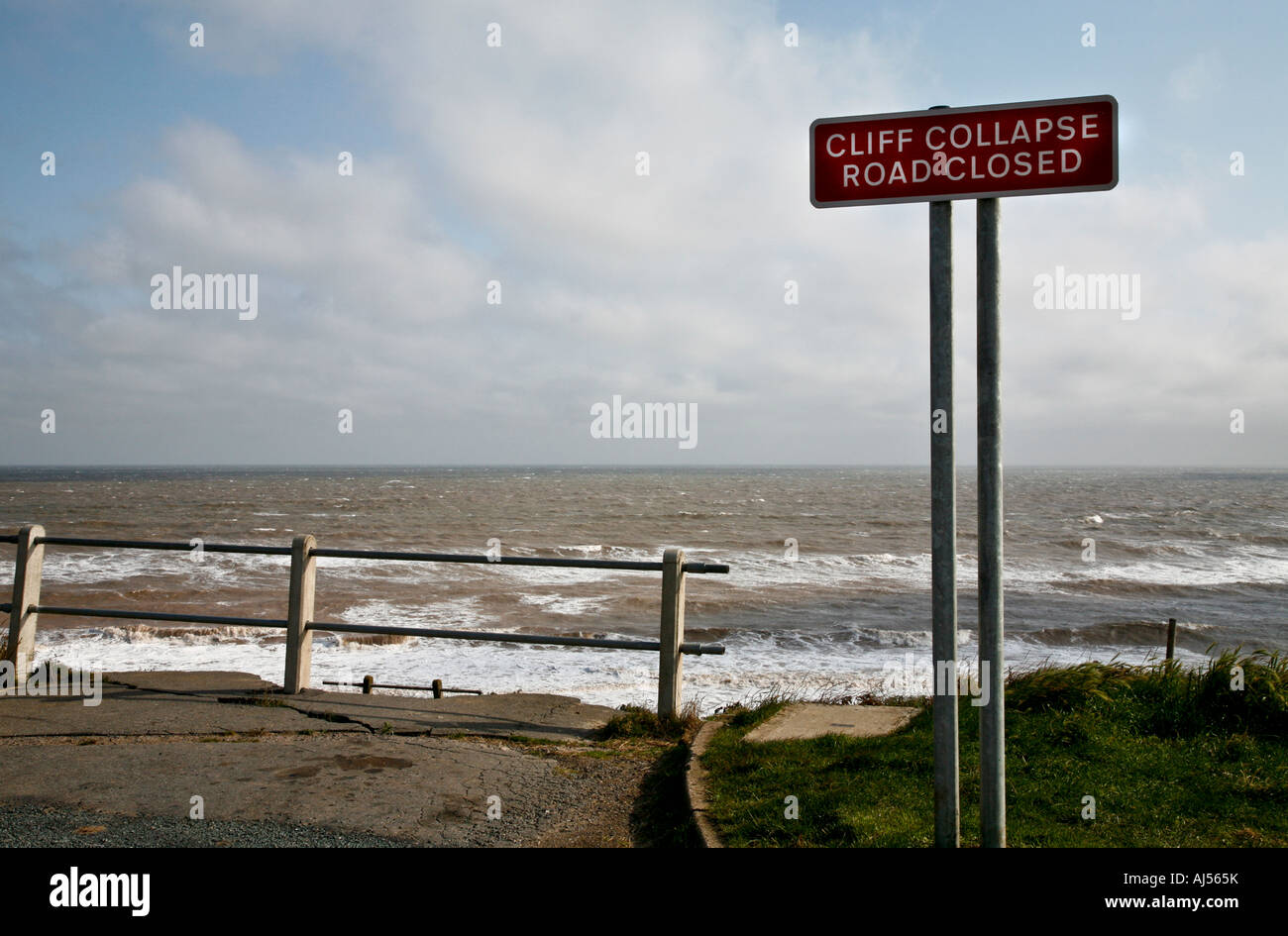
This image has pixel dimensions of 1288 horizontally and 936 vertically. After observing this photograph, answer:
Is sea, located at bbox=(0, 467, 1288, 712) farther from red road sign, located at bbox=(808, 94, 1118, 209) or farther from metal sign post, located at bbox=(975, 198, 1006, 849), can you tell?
red road sign, located at bbox=(808, 94, 1118, 209)

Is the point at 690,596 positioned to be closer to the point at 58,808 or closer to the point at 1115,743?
the point at 1115,743

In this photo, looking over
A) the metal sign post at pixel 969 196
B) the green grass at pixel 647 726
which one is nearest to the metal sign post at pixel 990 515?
the metal sign post at pixel 969 196

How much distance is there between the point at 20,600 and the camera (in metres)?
6.55

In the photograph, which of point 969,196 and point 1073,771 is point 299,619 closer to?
point 1073,771

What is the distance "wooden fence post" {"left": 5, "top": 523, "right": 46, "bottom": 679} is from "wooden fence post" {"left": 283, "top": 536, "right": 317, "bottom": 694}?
199cm

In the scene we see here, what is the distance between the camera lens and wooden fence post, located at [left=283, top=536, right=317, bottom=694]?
6.15 m

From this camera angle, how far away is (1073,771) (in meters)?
4.47

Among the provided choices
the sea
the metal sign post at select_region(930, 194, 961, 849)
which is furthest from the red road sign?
the sea

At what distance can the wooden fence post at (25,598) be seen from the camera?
21.2 ft

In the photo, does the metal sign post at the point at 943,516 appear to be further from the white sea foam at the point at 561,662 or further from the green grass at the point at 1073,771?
the white sea foam at the point at 561,662

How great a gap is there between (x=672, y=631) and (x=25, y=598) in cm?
493

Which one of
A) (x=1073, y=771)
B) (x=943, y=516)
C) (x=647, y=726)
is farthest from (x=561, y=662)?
(x=943, y=516)

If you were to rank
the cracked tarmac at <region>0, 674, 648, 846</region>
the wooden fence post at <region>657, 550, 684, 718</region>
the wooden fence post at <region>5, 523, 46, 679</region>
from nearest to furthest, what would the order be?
the cracked tarmac at <region>0, 674, 648, 846</region> < the wooden fence post at <region>657, 550, 684, 718</region> < the wooden fence post at <region>5, 523, 46, 679</region>

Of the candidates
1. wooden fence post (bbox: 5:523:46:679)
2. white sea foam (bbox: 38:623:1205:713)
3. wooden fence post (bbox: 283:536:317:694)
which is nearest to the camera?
wooden fence post (bbox: 283:536:317:694)
